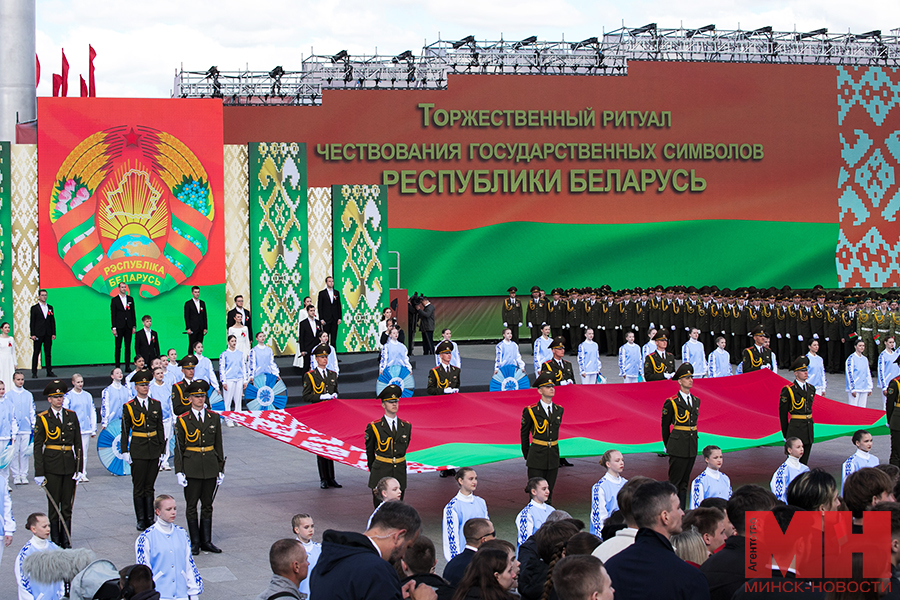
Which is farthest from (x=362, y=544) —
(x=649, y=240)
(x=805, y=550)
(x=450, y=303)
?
(x=649, y=240)

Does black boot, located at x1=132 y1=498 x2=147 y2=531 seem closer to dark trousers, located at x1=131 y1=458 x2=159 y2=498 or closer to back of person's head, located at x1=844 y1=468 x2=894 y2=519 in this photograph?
dark trousers, located at x1=131 y1=458 x2=159 y2=498

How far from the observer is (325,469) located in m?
12.5

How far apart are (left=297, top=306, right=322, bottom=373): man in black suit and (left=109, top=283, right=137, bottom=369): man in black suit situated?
3367 millimetres

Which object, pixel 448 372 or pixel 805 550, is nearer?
pixel 805 550

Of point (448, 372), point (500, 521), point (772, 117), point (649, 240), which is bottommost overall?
point (500, 521)

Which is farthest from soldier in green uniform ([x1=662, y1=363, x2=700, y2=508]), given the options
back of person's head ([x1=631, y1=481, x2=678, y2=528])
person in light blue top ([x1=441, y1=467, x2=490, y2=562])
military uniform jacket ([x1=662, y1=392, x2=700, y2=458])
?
back of person's head ([x1=631, y1=481, x2=678, y2=528])

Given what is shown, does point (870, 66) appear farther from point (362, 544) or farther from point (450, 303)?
point (362, 544)

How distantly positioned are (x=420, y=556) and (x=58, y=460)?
6572mm

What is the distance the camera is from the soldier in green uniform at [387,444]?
9781 millimetres

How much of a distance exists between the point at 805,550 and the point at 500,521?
260 inches

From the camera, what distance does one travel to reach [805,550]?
4.39 m

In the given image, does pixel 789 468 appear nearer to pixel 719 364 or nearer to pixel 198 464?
pixel 198 464

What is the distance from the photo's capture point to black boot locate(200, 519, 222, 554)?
9.69m

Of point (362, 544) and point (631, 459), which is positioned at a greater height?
point (362, 544)
